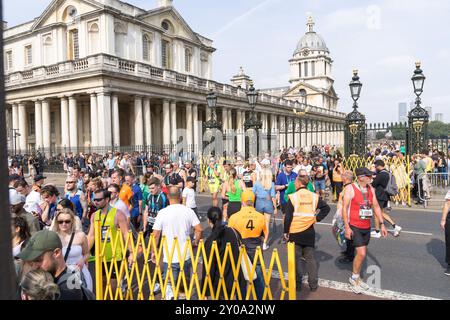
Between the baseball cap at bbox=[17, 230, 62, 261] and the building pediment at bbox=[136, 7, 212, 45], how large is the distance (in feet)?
110

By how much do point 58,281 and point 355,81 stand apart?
15749 millimetres

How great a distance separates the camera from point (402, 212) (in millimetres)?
12062

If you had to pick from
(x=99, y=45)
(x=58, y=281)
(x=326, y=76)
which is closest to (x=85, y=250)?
(x=58, y=281)

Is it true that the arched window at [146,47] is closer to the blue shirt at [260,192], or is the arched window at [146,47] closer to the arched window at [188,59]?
the arched window at [188,59]

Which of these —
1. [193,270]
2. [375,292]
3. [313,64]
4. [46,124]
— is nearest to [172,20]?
[46,124]

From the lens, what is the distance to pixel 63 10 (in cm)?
3241

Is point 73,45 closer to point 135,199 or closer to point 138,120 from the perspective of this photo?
point 138,120

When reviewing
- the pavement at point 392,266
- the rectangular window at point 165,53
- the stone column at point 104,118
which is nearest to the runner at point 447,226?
the pavement at point 392,266

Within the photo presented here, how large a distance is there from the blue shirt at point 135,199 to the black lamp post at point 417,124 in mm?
13082

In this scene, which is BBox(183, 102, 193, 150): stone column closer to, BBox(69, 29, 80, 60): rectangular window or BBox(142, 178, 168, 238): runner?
BBox(69, 29, 80, 60): rectangular window

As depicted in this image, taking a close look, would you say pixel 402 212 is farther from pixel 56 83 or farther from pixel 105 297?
pixel 56 83

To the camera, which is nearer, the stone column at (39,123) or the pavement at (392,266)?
the pavement at (392,266)

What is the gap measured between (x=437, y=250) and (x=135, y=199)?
6.63 meters

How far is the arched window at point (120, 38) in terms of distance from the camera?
31.8 metres
